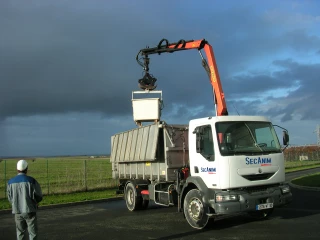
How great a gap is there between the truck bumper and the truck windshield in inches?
37.5

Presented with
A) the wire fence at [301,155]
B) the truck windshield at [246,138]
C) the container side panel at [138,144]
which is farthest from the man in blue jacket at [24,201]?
the wire fence at [301,155]

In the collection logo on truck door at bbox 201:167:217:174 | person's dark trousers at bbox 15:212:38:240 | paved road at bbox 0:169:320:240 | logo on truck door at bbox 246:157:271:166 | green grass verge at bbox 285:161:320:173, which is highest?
logo on truck door at bbox 246:157:271:166

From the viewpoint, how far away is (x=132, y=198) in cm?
1292

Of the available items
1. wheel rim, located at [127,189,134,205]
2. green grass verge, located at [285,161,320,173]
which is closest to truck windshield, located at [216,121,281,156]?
wheel rim, located at [127,189,134,205]

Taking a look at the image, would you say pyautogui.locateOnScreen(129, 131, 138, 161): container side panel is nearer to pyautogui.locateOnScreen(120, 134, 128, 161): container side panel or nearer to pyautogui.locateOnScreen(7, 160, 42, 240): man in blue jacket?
pyautogui.locateOnScreen(120, 134, 128, 161): container side panel

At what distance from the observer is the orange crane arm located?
11383 mm

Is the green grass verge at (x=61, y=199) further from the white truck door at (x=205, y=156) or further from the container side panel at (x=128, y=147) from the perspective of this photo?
the white truck door at (x=205, y=156)

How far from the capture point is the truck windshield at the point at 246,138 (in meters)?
8.61

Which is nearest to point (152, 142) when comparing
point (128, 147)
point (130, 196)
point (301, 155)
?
point (128, 147)

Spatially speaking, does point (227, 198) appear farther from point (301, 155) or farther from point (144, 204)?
point (301, 155)

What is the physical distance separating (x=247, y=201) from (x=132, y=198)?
5.50m

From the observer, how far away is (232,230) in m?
8.91

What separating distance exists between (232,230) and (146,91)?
19.8 feet

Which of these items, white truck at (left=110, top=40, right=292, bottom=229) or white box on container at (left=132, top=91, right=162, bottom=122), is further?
white box on container at (left=132, top=91, right=162, bottom=122)
